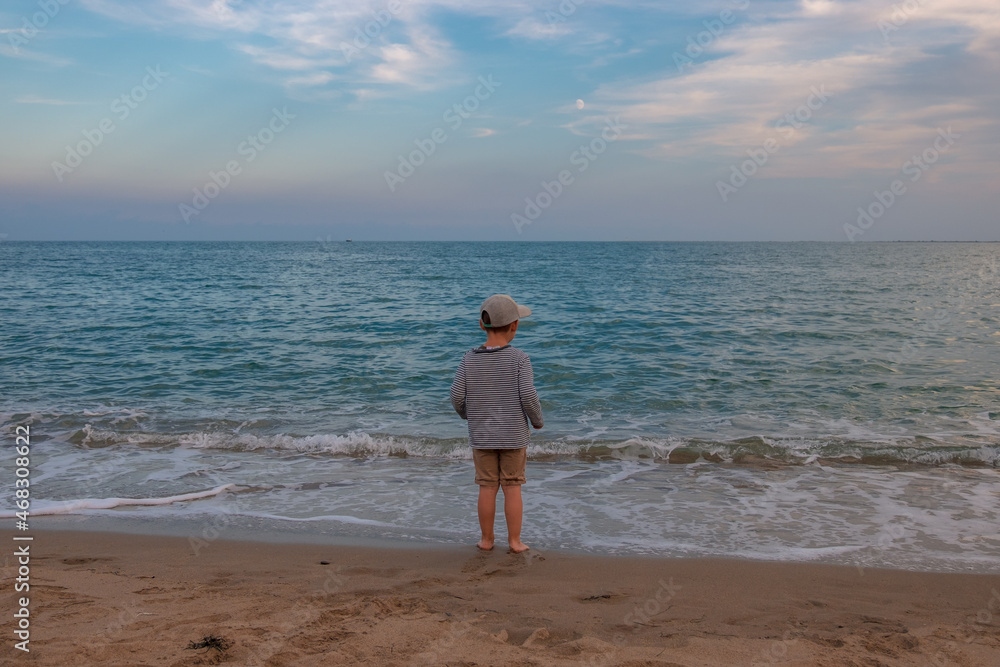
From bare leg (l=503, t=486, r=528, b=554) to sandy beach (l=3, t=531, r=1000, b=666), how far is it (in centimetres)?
9

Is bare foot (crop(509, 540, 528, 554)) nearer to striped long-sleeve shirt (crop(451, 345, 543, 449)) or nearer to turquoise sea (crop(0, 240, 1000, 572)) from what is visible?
turquoise sea (crop(0, 240, 1000, 572))

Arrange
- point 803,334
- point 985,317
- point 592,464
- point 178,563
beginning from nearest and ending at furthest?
point 178,563
point 592,464
point 803,334
point 985,317

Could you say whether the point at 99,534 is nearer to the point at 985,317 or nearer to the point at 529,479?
the point at 529,479

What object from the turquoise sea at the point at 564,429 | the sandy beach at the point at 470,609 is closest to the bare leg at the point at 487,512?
the sandy beach at the point at 470,609

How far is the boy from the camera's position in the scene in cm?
459

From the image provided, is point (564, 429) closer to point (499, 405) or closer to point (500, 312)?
point (499, 405)

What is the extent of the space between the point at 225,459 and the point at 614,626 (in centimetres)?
564

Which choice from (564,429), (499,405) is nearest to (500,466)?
(499,405)

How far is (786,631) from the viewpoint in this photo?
361cm

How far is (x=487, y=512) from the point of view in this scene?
480cm

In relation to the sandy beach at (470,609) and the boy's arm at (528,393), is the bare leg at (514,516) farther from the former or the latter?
the boy's arm at (528,393)

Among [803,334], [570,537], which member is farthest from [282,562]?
[803,334]

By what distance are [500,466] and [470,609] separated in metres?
1.20

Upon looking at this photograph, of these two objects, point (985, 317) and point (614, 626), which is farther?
point (985, 317)
